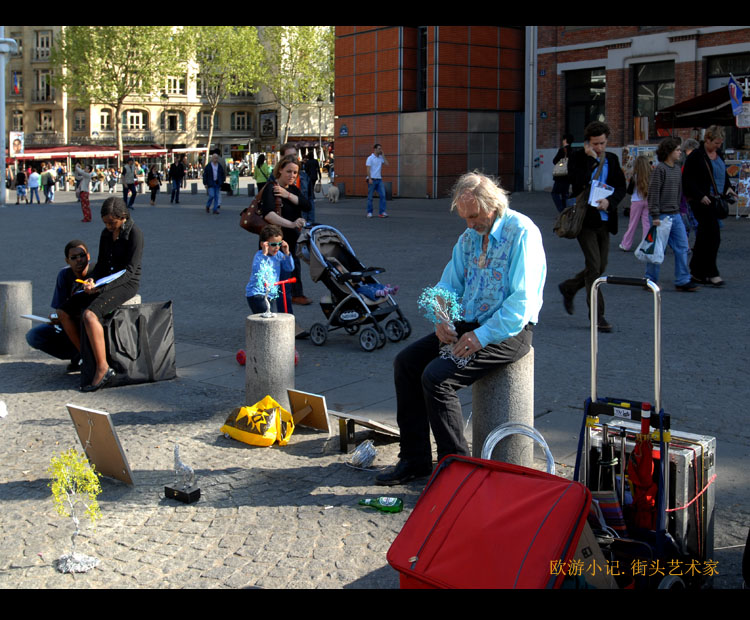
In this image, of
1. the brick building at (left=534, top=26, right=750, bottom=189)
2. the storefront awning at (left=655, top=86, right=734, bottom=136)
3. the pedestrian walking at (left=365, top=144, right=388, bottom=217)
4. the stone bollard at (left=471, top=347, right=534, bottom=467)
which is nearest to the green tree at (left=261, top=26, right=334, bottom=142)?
the brick building at (left=534, top=26, right=750, bottom=189)

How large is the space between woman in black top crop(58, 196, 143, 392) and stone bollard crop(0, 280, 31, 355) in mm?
Answer: 1457

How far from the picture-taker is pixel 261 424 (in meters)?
5.98

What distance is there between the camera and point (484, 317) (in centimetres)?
492

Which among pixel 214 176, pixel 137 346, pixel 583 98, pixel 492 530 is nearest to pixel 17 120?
pixel 214 176

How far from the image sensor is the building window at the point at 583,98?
103ft

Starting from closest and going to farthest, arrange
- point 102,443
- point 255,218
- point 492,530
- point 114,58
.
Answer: point 492,530 < point 102,443 < point 255,218 < point 114,58

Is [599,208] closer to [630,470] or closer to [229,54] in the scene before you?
[630,470]

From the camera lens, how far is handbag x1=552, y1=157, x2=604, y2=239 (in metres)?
8.85

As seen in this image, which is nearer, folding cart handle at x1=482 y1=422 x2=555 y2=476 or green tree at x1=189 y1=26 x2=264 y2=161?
folding cart handle at x1=482 y1=422 x2=555 y2=476

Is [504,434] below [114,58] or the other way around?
below

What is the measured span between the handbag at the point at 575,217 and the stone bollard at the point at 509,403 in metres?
4.13

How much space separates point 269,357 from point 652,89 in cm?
2626

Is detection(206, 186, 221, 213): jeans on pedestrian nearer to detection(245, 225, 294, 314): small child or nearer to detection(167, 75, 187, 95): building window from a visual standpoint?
detection(245, 225, 294, 314): small child
